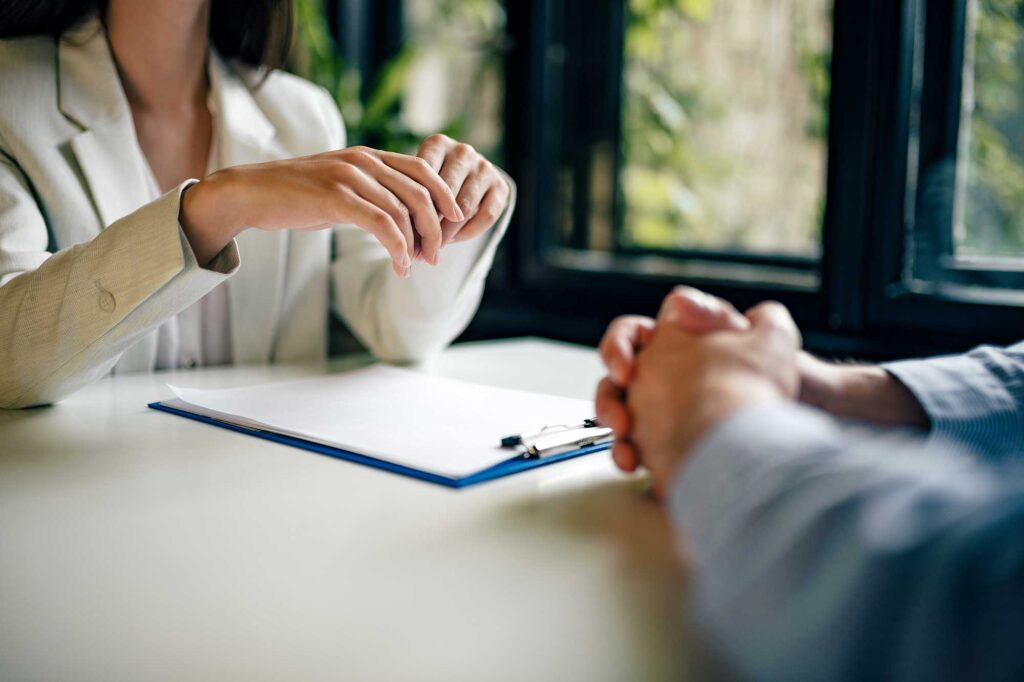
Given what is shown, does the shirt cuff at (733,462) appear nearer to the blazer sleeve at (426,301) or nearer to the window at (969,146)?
the blazer sleeve at (426,301)

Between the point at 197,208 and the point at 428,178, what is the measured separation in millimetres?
218

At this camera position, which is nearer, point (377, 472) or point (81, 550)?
point (81, 550)

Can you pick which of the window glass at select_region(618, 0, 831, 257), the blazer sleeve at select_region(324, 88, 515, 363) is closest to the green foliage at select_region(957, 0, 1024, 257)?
the window glass at select_region(618, 0, 831, 257)

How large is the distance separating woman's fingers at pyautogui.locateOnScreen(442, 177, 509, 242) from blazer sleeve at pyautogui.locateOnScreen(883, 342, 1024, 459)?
0.47 metres

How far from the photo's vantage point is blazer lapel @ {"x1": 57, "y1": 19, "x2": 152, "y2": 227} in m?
1.13

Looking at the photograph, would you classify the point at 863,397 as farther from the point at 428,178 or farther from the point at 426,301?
the point at 426,301

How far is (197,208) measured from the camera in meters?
0.82

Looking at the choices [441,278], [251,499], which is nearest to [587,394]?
[441,278]

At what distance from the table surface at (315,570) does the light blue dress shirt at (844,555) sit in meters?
0.04

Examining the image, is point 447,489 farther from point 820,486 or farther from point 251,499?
point 820,486

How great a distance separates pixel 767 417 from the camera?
1.42 feet

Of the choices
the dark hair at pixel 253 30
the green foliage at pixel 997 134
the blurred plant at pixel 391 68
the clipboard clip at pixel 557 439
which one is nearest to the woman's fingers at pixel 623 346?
the clipboard clip at pixel 557 439

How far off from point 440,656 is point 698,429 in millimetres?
175

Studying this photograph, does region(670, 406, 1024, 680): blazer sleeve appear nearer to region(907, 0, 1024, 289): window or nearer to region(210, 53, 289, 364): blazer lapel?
region(210, 53, 289, 364): blazer lapel
